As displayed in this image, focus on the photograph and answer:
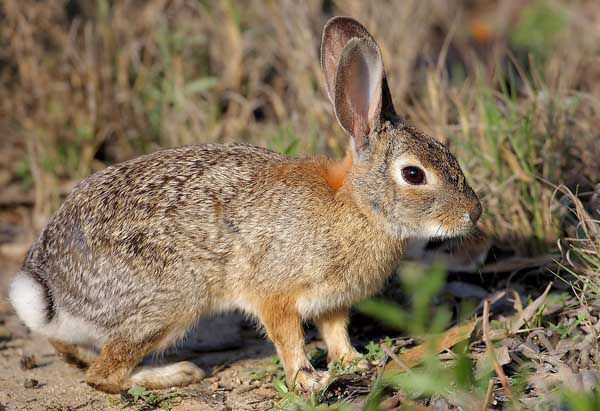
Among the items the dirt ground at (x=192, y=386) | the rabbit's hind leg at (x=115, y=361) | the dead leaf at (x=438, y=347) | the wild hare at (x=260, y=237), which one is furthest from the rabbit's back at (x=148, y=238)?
the dead leaf at (x=438, y=347)

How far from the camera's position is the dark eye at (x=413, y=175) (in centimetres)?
414

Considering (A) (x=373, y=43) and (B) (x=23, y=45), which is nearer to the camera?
(A) (x=373, y=43)

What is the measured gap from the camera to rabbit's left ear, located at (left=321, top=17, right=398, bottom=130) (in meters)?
4.22

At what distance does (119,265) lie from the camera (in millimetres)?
4242

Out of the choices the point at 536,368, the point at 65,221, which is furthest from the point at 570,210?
the point at 65,221

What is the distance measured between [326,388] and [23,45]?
4024mm

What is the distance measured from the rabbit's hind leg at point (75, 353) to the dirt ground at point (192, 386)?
2.2 inches

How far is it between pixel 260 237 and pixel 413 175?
2.75 feet

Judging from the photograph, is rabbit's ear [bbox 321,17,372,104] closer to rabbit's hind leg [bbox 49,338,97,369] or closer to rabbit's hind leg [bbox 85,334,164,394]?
rabbit's hind leg [bbox 85,334,164,394]

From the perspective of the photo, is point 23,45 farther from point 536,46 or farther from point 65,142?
point 536,46

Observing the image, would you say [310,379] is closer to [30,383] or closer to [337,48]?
[30,383]

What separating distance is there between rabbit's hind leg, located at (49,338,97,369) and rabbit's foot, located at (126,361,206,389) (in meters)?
0.30

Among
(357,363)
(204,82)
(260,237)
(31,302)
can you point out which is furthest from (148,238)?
(204,82)

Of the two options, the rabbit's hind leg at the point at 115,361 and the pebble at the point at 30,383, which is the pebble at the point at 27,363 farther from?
the rabbit's hind leg at the point at 115,361
